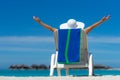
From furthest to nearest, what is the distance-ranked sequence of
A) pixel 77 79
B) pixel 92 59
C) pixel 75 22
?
pixel 75 22 < pixel 92 59 < pixel 77 79

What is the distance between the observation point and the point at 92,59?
11617 mm

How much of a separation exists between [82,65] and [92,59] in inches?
15.6

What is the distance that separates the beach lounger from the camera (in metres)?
11.8

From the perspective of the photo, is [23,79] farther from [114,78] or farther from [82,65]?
[82,65]

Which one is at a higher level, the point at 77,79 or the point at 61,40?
the point at 61,40

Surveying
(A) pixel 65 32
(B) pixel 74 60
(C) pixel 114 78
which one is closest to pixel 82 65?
(B) pixel 74 60

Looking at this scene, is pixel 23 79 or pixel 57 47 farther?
pixel 57 47

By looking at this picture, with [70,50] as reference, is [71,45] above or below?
above

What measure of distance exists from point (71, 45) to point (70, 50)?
6.0 inches

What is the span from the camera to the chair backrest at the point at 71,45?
11828 millimetres

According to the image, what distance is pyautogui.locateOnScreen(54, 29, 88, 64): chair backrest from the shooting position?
38.8ft

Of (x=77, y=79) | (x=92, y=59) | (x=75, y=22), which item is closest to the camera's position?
(x=77, y=79)

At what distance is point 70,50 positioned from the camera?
12.0 meters

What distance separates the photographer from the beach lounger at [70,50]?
11.8 m
